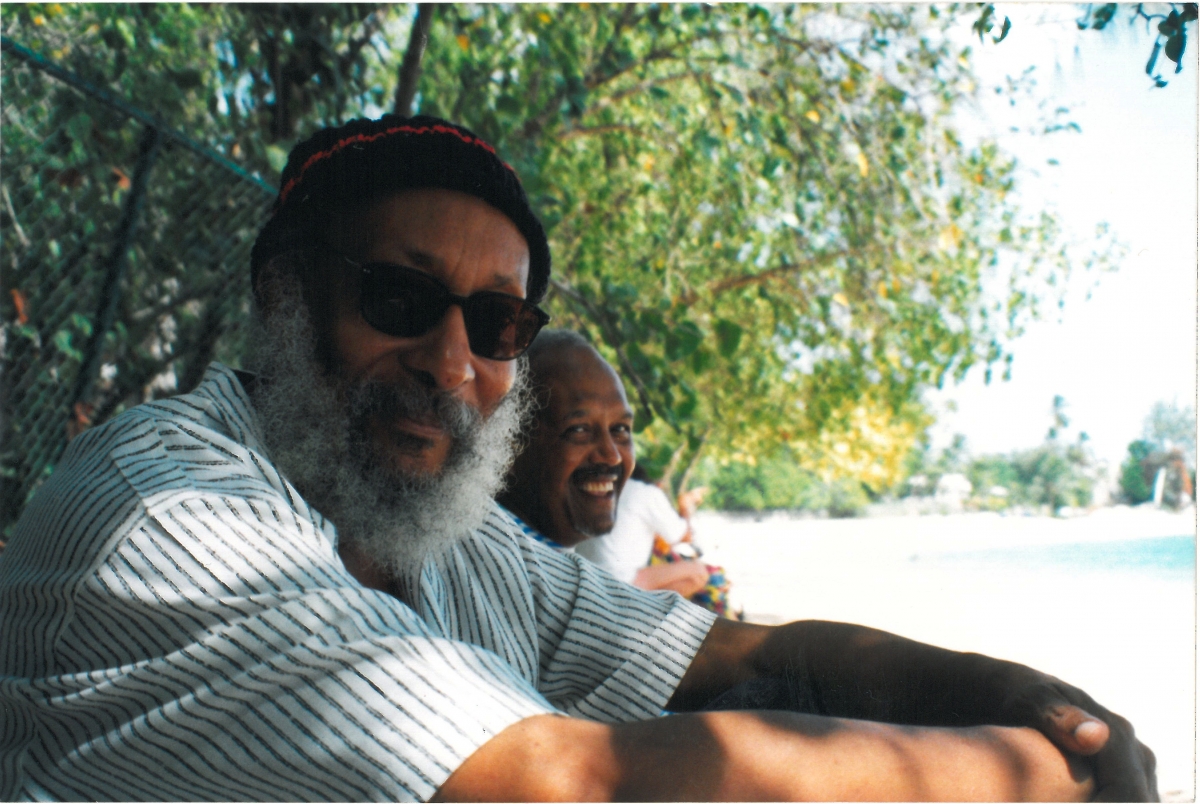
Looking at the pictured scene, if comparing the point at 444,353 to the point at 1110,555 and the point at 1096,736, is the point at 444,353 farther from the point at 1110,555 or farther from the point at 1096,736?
the point at 1110,555

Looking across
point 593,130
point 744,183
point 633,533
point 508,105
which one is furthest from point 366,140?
point 593,130

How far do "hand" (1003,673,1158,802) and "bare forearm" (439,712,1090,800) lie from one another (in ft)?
0.15

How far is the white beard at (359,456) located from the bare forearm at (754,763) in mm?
760

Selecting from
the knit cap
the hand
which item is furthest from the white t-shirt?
the hand

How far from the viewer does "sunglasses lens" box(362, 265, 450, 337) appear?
1763mm

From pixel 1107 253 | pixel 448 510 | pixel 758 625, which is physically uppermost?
pixel 1107 253

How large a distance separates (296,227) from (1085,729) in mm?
1707

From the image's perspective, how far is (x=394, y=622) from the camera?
107 cm

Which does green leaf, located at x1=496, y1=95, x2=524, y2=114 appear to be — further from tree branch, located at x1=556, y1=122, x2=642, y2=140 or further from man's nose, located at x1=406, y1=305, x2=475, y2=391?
man's nose, located at x1=406, y1=305, x2=475, y2=391

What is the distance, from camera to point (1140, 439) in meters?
1.53

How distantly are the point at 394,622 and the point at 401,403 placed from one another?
2.52 feet

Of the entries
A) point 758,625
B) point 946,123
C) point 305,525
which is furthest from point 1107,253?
point 946,123

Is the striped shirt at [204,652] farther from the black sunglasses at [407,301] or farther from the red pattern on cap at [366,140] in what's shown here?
the red pattern on cap at [366,140]

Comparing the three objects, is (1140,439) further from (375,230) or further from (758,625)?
(375,230)
